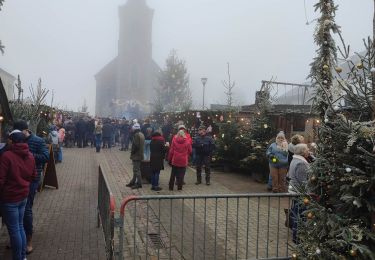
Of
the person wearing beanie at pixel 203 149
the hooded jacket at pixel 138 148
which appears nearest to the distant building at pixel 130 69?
the person wearing beanie at pixel 203 149

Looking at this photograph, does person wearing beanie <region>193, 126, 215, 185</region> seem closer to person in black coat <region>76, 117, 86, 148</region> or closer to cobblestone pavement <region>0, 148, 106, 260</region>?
cobblestone pavement <region>0, 148, 106, 260</region>

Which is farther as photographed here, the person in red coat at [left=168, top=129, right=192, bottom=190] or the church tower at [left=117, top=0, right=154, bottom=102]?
the church tower at [left=117, top=0, right=154, bottom=102]

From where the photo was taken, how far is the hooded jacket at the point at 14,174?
5.50 metres

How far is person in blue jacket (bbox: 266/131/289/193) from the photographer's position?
11.3 m

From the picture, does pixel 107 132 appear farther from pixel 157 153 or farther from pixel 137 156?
pixel 157 153

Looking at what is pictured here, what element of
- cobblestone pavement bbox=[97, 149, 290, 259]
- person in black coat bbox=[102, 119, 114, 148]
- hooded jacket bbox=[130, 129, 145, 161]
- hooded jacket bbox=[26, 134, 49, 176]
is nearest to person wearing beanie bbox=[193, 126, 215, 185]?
cobblestone pavement bbox=[97, 149, 290, 259]

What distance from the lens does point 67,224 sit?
8227mm

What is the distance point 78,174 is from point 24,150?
9252mm

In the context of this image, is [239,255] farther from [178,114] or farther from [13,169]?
[178,114]

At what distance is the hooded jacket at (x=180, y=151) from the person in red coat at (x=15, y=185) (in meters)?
6.59

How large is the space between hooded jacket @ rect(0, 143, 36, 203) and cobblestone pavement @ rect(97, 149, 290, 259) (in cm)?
155

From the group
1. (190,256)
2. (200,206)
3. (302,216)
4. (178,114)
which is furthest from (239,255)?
(178,114)

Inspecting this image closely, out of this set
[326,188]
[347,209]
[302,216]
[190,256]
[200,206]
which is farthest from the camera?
[200,206]

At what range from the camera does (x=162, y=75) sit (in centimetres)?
6406
